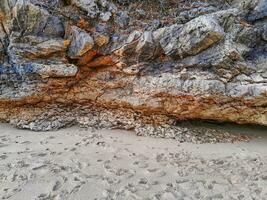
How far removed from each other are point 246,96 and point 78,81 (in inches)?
144

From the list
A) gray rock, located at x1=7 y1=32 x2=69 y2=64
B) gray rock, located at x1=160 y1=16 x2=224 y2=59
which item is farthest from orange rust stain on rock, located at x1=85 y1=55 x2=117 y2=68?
gray rock, located at x1=160 y1=16 x2=224 y2=59

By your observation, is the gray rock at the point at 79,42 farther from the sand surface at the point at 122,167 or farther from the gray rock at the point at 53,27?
the sand surface at the point at 122,167

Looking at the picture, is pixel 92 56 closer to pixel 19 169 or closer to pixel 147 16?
pixel 147 16

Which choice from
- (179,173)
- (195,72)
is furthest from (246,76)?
(179,173)

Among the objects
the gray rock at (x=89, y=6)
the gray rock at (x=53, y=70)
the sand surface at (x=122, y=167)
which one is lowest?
the sand surface at (x=122, y=167)

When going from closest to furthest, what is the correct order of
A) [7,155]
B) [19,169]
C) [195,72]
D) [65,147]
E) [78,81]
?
[19,169] → [7,155] → [65,147] → [195,72] → [78,81]

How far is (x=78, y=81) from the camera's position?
6609mm

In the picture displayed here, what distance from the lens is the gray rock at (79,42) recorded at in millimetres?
6207

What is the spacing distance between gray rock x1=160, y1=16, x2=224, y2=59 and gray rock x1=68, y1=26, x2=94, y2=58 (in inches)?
62.3

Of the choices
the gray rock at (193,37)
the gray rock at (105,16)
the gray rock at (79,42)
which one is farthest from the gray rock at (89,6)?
the gray rock at (193,37)

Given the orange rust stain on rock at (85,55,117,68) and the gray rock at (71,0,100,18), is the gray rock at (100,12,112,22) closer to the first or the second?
the gray rock at (71,0,100,18)

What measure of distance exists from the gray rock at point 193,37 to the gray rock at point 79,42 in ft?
→ 5.19

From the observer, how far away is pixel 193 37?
19.6ft

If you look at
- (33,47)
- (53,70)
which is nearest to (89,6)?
(33,47)
